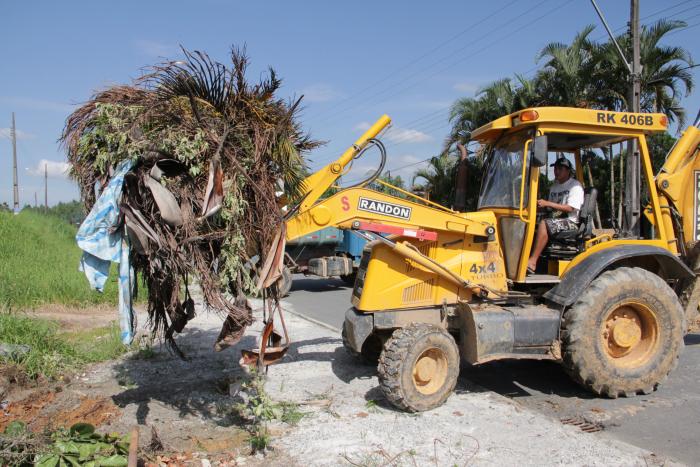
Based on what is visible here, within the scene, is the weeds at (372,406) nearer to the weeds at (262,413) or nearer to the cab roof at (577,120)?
the weeds at (262,413)

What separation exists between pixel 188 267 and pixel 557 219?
13.2ft

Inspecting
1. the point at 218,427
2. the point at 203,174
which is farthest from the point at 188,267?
the point at 218,427

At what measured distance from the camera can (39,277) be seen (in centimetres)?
1144

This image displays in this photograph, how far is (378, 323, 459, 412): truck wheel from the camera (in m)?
5.07

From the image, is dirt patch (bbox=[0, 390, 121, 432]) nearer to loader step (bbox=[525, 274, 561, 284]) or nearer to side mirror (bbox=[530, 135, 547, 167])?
loader step (bbox=[525, 274, 561, 284])

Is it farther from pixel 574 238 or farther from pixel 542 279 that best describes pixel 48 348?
pixel 574 238

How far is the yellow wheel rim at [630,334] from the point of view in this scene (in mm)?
5762

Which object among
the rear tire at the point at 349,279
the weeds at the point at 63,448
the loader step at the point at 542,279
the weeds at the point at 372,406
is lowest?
the weeds at the point at 372,406

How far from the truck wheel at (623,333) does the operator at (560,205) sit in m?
0.67

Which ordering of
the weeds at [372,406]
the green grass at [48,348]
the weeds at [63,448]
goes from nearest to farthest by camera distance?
1. the weeds at [63,448]
2. the weeds at [372,406]
3. the green grass at [48,348]

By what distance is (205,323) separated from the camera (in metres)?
9.47

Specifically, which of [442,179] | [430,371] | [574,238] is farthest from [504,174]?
[442,179]

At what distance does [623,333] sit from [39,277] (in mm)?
11001

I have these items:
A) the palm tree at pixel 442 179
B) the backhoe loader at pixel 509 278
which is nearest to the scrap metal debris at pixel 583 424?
the backhoe loader at pixel 509 278
